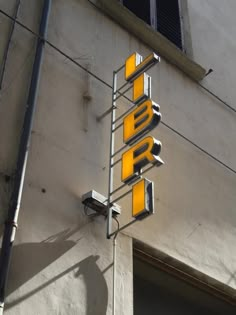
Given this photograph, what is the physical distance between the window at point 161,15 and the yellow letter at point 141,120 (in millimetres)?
3655

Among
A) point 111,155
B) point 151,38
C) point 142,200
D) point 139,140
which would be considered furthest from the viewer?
point 151,38

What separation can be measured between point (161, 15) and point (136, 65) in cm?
336

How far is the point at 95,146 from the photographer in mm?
7258

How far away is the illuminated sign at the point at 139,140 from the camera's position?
635 cm

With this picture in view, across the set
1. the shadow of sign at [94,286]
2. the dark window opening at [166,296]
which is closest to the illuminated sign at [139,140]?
the shadow of sign at [94,286]

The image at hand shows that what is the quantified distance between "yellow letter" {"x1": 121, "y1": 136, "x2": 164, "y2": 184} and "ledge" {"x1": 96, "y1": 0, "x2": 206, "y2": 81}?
131 inches

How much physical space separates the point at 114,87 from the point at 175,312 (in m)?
3.53

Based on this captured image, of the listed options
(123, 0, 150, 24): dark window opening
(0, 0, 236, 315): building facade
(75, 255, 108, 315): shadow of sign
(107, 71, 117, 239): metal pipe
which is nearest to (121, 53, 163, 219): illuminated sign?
(107, 71, 117, 239): metal pipe

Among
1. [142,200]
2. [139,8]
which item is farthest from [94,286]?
[139,8]

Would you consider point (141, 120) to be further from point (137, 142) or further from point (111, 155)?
point (111, 155)

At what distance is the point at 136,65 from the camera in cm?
777

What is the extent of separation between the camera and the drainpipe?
17.5 feet

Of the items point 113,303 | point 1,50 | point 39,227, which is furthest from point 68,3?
point 113,303

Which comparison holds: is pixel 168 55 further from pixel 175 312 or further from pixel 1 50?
pixel 175 312
